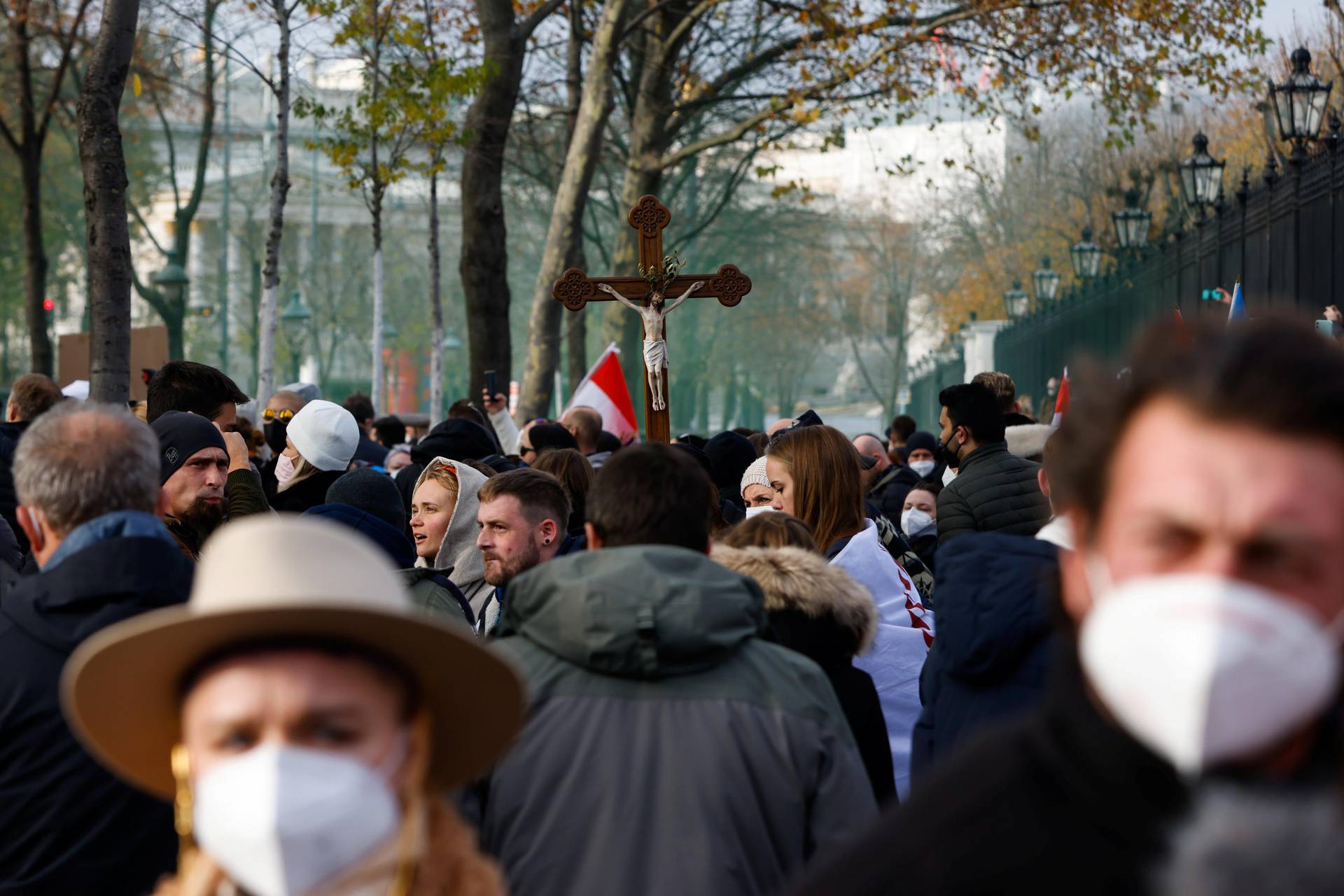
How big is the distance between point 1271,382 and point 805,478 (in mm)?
4357

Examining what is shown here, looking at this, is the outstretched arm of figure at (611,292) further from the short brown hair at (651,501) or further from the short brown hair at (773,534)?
the short brown hair at (651,501)

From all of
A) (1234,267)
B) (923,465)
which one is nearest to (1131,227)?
(1234,267)

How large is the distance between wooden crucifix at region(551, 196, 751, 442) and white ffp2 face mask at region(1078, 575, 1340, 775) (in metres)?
8.44

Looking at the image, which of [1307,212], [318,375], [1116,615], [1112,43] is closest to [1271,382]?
[1116,615]

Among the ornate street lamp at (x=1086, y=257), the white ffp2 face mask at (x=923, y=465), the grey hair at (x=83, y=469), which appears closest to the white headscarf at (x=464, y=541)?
the grey hair at (x=83, y=469)

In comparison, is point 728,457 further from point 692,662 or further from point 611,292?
point 692,662

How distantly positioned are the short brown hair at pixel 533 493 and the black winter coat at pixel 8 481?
253 cm

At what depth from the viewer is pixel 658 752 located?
3.40m

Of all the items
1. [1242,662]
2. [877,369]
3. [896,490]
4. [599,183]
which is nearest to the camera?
[1242,662]

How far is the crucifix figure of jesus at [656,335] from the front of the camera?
10336 mm

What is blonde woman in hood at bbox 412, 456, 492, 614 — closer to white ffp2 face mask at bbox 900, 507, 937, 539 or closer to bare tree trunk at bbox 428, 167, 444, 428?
white ffp2 face mask at bbox 900, 507, 937, 539

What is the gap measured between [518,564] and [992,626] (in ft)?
7.09

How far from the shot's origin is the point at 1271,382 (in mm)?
1718

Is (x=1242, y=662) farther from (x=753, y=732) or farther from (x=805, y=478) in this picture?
(x=805, y=478)
